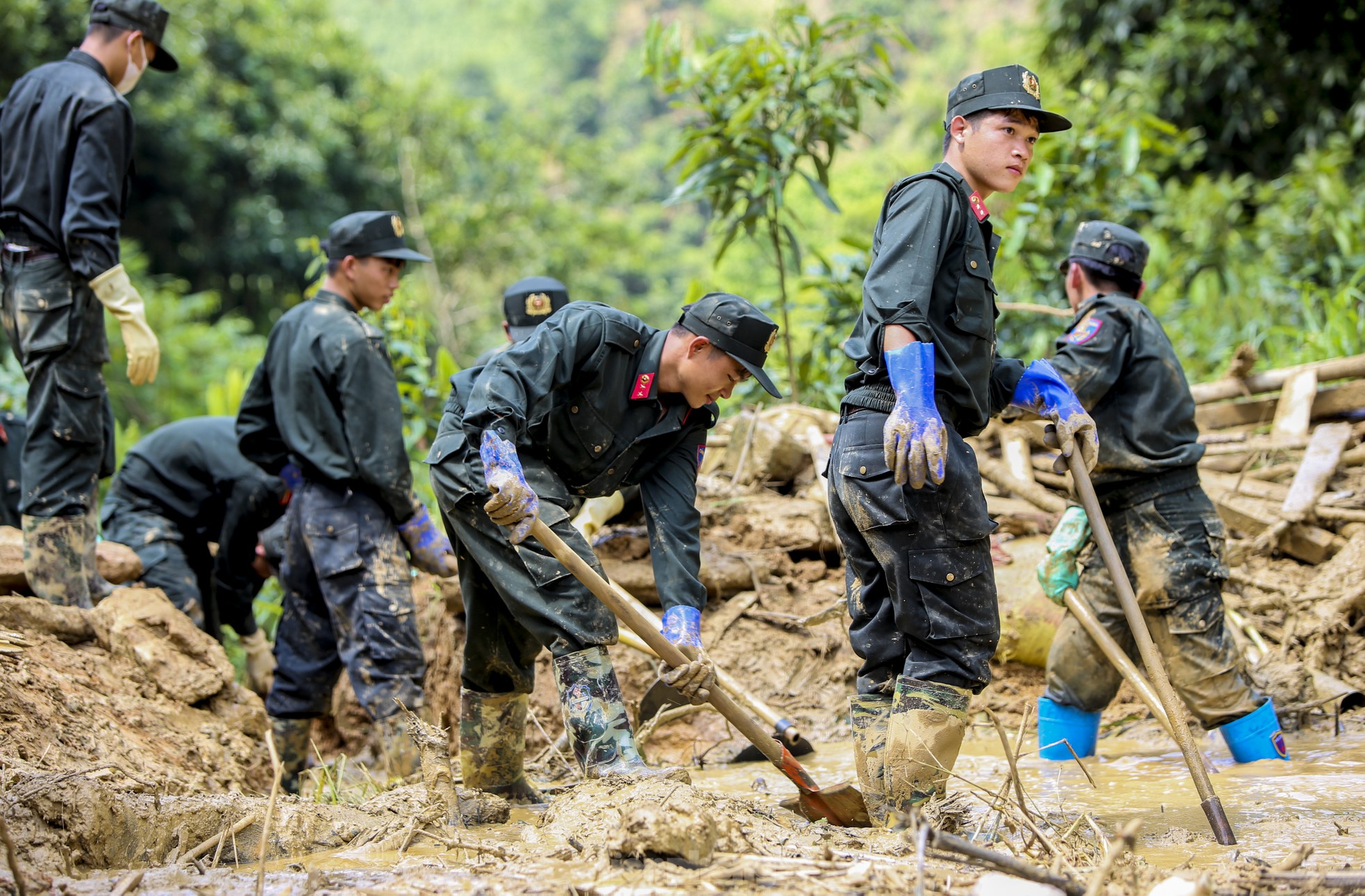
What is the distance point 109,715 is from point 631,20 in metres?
56.7

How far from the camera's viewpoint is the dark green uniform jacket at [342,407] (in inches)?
150

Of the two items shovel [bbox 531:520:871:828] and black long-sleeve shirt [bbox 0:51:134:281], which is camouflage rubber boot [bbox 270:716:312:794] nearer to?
black long-sleeve shirt [bbox 0:51:134:281]

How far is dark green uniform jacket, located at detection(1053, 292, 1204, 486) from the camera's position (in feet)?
11.4

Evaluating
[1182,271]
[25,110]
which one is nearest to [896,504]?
[25,110]

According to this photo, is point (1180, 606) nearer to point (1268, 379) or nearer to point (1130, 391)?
point (1130, 391)

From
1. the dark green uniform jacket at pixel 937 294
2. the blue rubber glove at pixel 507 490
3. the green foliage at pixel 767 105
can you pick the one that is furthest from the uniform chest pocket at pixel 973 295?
the green foliage at pixel 767 105

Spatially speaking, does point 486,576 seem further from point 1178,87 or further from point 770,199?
point 1178,87

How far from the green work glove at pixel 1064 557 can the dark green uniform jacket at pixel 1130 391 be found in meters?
0.16

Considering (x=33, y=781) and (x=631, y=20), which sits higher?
(x=631, y=20)

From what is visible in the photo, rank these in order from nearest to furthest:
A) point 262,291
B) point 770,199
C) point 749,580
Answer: point 749,580
point 770,199
point 262,291

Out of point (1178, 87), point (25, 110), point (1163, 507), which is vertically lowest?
point (1163, 507)

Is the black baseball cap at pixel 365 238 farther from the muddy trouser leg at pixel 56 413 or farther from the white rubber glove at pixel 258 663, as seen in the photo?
the white rubber glove at pixel 258 663

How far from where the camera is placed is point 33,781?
232 cm

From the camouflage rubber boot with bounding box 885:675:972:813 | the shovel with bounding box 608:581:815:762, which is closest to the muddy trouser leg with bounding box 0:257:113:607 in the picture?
the shovel with bounding box 608:581:815:762
